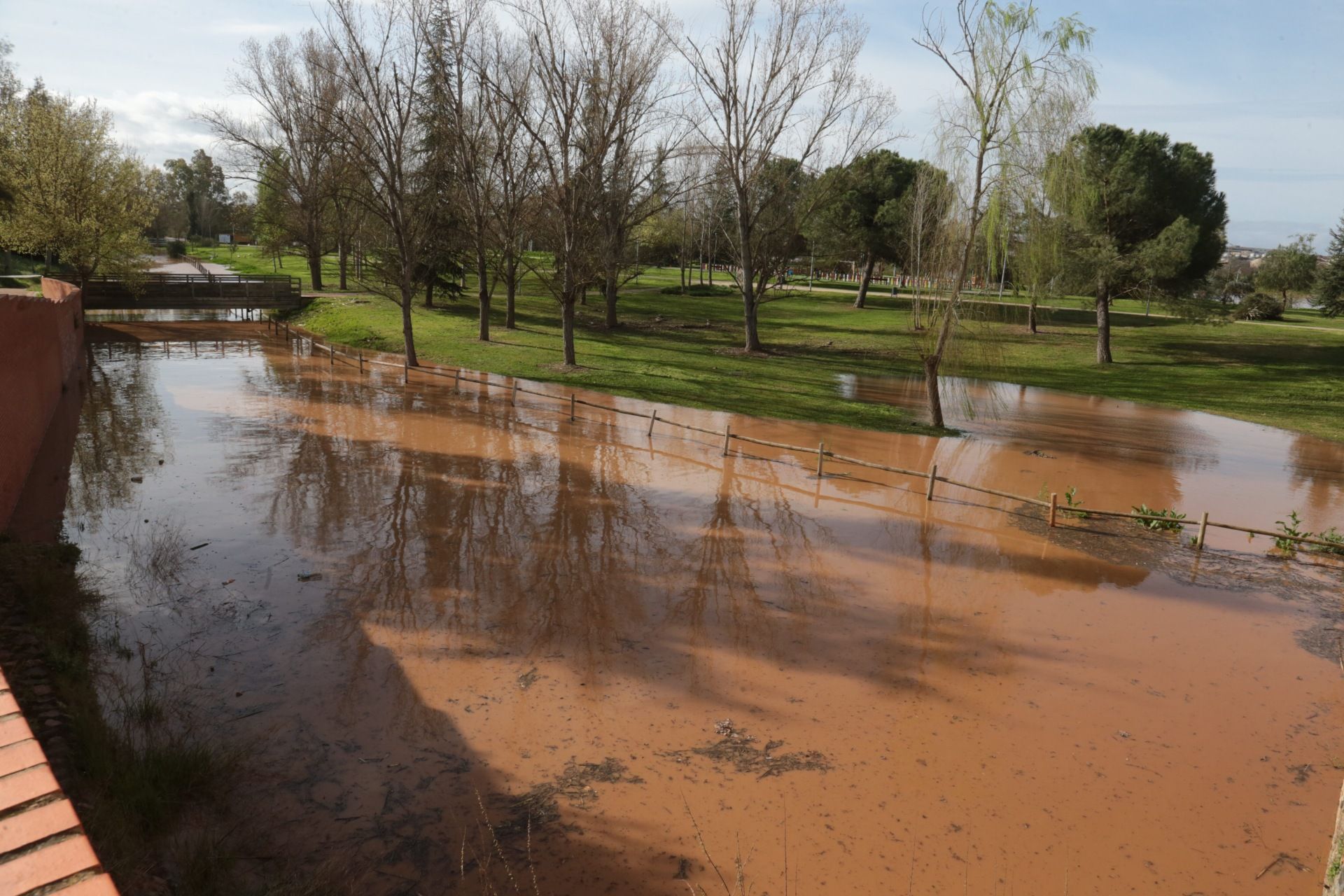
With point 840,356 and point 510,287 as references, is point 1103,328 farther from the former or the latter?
point 510,287

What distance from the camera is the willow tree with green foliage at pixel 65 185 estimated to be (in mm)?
31156

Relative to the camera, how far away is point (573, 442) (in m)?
19.5

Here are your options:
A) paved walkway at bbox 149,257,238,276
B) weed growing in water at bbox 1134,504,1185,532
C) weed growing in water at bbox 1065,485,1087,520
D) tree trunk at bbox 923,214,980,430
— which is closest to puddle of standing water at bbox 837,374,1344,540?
weed growing in water at bbox 1134,504,1185,532

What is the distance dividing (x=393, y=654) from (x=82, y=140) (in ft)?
116

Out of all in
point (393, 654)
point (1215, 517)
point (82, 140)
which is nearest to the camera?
point (393, 654)

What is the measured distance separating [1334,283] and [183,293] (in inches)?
2136

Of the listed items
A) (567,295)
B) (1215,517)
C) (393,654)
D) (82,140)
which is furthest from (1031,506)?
(82,140)

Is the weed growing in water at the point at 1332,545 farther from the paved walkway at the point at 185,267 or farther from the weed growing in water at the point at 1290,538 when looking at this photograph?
the paved walkway at the point at 185,267

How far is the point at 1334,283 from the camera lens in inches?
1375

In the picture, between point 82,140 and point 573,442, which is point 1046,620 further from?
point 82,140

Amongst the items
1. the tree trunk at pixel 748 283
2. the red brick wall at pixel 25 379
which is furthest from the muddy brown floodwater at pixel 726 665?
the tree trunk at pixel 748 283

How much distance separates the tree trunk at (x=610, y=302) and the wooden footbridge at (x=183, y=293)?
17.6m

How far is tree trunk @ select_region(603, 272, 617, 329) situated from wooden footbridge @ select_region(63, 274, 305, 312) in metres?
17.6

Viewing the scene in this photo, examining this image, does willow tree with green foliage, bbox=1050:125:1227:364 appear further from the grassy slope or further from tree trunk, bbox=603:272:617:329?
tree trunk, bbox=603:272:617:329
